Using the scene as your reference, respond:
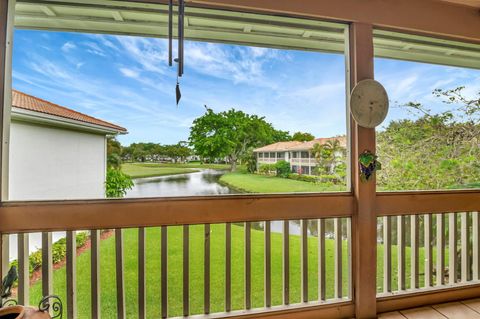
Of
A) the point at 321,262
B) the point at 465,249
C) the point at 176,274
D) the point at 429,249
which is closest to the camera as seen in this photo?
the point at 176,274

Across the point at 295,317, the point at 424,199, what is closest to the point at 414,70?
the point at 424,199

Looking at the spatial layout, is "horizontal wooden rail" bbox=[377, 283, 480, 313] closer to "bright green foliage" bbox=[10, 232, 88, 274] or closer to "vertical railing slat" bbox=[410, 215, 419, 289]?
"vertical railing slat" bbox=[410, 215, 419, 289]

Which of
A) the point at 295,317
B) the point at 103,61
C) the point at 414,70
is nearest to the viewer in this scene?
the point at 103,61

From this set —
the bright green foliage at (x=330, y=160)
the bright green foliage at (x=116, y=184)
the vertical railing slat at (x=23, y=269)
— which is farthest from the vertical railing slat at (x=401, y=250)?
the vertical railing slat at (x=23, y=269)

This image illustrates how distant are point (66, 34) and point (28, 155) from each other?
2.73ft

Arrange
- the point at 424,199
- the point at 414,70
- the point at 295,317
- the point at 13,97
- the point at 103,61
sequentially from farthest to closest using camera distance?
the point at 414,70 < the point at 424,199 < the point at 295,317 < the point at 103,61 < the point at 13,97

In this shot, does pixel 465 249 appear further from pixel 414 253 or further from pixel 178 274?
pixel 178 274

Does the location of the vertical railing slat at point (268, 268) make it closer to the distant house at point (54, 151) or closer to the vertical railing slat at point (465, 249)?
the distant house at point (54, 151)

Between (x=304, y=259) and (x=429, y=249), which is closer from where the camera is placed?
(x=304, y=259)

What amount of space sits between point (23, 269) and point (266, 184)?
164 centimetres

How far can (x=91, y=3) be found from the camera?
1.71m

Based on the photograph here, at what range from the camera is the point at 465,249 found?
7.58 feet

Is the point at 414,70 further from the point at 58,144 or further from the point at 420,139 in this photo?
the point at 58,144

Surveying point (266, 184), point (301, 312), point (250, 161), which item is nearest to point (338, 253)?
point (301, 312)
